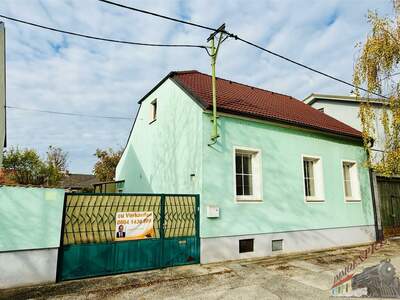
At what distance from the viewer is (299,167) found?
30.5 ft

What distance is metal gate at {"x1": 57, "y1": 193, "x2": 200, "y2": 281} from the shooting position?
5801 mm

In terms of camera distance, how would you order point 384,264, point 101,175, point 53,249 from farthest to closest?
point 101,175 → point 53,249 → point 384,264

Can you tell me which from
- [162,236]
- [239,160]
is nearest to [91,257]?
[162,236]

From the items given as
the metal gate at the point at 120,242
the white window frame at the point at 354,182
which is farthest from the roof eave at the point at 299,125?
the metal gate at the point at 120,242

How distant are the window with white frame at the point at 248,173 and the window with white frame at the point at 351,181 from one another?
15.1 feet

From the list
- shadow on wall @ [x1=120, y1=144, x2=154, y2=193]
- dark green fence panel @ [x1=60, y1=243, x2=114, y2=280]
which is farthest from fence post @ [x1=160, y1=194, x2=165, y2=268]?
shadow on wall @ [x1=120, y1=144, x2=154, y2=193]

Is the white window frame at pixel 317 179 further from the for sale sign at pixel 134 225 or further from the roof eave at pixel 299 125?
the for sale sign at pixel 134 225

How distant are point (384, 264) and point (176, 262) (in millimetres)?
4560

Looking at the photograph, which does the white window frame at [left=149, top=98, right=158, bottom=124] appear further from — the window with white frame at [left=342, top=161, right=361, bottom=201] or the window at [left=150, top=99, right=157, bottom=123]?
A: the window with white frame at [left=342, top=161, right=361, bottom=201]

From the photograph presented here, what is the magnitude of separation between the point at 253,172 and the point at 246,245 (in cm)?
224

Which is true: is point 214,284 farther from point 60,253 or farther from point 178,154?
point 178,154

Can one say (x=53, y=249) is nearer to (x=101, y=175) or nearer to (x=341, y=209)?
(x=341, y=209)

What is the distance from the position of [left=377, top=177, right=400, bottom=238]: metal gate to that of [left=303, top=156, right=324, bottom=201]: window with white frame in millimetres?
3984

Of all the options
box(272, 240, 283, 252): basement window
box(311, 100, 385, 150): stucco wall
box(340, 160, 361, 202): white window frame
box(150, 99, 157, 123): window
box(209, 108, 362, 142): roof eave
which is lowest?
box(272, 240, 283, 252): basement window
